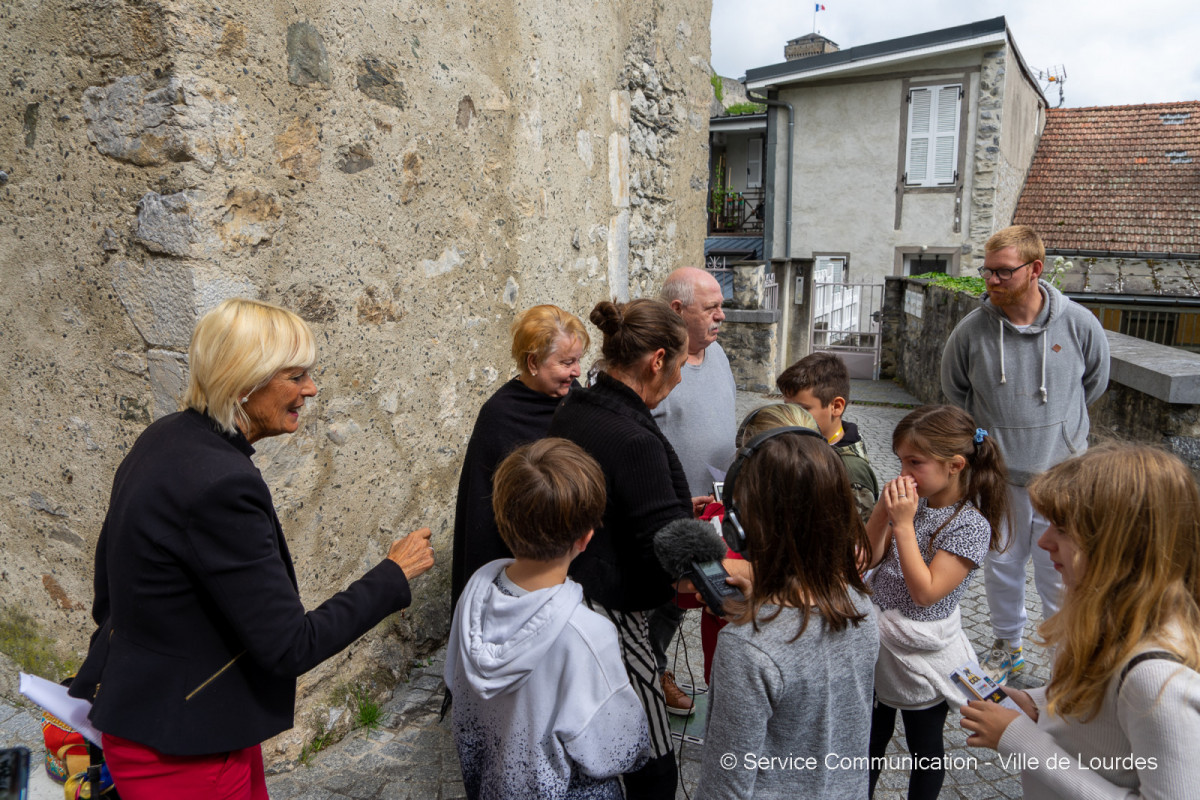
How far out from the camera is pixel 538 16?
353 cm

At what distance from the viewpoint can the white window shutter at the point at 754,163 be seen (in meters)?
19.8

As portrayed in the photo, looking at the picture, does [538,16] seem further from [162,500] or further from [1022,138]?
[1022,138]

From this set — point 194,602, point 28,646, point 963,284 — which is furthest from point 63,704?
point 963,284

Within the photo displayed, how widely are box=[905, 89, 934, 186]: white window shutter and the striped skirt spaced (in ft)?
45.0

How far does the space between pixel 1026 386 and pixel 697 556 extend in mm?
2111

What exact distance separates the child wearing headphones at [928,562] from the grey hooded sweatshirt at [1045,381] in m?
1.05

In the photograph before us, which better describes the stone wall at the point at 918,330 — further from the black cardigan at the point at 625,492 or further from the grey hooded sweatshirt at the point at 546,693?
the grey hooded sweatshirt at the point at 546,693

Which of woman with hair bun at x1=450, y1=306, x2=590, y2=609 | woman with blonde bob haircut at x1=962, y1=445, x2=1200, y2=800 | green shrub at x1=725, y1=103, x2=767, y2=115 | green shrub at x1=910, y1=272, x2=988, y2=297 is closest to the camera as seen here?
woman with blonde bob haircut at x1=962, y1=445, x2=1200, y2=800

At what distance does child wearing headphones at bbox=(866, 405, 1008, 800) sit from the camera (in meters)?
2.04

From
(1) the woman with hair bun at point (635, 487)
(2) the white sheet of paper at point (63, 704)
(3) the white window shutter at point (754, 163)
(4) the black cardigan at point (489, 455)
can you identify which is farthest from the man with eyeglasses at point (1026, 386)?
(3) the white window shutter at point (754, 163)

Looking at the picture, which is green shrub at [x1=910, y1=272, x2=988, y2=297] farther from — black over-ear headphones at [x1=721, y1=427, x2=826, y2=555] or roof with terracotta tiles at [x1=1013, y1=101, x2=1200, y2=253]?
black over-ear headphones at [x1=721, y1=427, x2=826, y2=555]

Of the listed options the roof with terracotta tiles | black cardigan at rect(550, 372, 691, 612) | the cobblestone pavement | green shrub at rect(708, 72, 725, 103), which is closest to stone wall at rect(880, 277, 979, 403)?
the roof with terracotta tiles

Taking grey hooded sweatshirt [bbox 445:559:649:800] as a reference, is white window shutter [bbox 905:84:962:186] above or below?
above

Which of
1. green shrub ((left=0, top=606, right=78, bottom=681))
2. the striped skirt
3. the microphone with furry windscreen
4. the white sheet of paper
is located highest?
the microphone with furry windscreen
